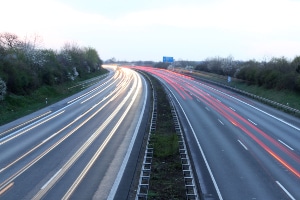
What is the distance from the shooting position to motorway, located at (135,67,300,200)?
1580cm

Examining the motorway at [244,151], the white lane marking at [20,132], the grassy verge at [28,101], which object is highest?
the motorway at [244,151]

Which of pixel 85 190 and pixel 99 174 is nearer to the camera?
pixel 85 190

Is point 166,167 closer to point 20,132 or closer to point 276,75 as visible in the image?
point 20,132

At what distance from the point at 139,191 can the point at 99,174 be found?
3.17 meters

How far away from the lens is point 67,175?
17.0m

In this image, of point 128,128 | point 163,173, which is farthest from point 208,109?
point 163,173

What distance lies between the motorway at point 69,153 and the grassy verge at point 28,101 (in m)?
1.32

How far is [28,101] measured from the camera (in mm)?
42094

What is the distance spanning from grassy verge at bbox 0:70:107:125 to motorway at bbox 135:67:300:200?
13.7 m

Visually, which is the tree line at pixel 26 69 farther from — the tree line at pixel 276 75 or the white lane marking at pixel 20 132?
the tree line at pixel 276 75

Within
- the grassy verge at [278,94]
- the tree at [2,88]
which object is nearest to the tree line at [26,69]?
Result: the tree at [2,88]

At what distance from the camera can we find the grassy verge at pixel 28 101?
3450cm

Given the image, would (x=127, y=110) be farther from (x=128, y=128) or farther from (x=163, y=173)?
(x=163, y=173)

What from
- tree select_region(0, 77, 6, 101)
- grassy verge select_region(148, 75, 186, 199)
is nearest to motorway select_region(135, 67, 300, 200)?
grassy verge select_region(148, 75, 186, 199)
